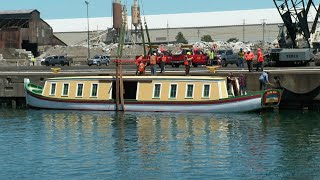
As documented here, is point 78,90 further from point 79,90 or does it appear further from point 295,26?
point 295,26

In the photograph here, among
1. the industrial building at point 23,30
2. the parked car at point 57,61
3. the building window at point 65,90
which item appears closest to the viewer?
the building window at point 65,90

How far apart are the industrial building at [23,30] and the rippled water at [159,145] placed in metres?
79.1

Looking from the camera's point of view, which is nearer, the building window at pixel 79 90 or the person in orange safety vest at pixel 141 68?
the building window at pixel 79 90

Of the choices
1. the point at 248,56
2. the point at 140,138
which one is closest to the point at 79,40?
the point at 248,56

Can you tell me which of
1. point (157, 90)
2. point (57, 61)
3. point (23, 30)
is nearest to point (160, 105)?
point (157, 90)

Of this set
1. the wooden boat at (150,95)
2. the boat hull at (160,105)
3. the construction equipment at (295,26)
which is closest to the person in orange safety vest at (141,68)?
the wooden boat at (150,95)

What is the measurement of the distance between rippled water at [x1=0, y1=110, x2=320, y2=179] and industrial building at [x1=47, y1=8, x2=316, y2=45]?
111893 mm

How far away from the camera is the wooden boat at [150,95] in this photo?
41844mm

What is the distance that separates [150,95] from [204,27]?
11913 cm

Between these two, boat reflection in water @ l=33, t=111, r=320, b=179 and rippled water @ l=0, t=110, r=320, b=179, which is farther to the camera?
boat reflection in water @ l=33, t=111, r=320, b=179

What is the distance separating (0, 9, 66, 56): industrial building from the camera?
397ft

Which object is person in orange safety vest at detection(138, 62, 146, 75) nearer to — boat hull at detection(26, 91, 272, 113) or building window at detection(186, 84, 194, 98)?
boat hull at detection(26, 91, 272, 113)

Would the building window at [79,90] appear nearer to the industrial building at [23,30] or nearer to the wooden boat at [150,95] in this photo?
the wooden boat at [150,95]

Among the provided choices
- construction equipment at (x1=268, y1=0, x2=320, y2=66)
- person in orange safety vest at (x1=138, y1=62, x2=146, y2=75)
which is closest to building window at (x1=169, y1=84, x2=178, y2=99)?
person in orange safety vest at (x1=138, y1=62, x2=146, y2=75)
